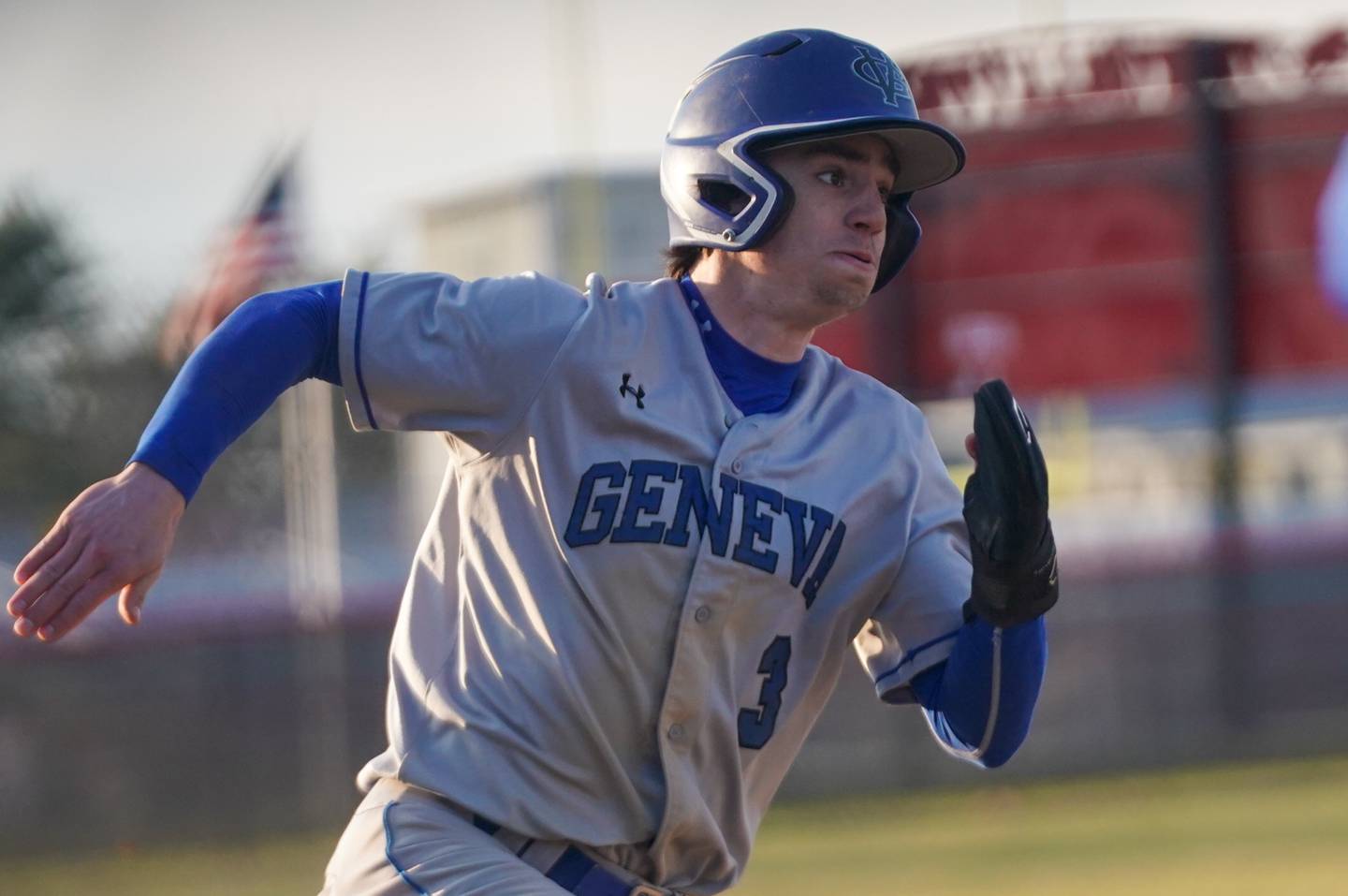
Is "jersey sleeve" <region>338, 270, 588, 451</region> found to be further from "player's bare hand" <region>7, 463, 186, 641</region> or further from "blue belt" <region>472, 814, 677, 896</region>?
"blue belt" <region>472, 814, 677, 896</region>

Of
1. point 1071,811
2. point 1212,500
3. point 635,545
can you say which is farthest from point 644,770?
point 1212,500

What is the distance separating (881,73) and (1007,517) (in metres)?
0.82

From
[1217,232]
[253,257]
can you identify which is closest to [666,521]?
[253,257]

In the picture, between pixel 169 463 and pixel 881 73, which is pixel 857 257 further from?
pixel 169 463

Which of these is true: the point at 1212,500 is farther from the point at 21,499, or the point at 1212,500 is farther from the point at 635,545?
the point at 635,545

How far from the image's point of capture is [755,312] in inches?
136

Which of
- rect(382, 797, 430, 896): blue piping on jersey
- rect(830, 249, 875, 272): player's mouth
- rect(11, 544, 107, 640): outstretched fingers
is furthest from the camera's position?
rect(830, 249, 875, 272): player's mouth

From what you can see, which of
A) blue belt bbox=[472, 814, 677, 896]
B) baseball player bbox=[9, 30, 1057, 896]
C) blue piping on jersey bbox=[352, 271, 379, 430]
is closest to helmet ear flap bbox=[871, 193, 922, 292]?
baseball player bbox=[9, 30, 1057, 896]

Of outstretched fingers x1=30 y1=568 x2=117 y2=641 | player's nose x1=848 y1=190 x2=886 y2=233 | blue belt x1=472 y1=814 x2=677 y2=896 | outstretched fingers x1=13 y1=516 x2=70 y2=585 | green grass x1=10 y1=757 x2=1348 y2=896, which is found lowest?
green grass x1=10 y1=757 x2=1348 y2=896

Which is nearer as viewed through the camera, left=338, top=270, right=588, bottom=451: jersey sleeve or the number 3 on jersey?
left=338, top=270, right=588, bottom=451: jersey sleeve

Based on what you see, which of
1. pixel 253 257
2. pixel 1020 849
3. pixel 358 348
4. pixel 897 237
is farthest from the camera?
pixel 253 257

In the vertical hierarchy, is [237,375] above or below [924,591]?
above

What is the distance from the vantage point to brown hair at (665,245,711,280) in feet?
12.0

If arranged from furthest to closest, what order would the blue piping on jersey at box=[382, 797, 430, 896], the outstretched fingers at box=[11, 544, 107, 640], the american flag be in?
1. the american flag
2. the blue piping on jersey at box=[382, 797, 430, 896]
3. the outstretched fingers at box=[11, 544, 107, 640]
